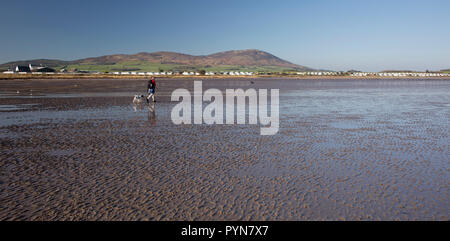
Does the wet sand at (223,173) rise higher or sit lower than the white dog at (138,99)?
lower

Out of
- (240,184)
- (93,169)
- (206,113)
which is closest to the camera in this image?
(240,184)

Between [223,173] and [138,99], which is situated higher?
[138,99]

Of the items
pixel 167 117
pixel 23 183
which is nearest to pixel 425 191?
pixel 23 183

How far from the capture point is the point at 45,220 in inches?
227

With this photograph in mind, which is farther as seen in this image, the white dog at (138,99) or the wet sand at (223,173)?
the white dog at (138,99)

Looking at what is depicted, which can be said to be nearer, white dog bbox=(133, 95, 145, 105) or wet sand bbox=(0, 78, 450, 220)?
wet sand bbox=(0, 78, 450, 220)

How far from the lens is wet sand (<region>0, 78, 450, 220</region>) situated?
20.2 feet

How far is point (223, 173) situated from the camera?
841 centimetres

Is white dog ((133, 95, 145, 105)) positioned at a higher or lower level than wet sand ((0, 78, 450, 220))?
higher

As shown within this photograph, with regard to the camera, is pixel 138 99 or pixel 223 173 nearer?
pixel 223 173

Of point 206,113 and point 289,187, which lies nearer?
point 289,187

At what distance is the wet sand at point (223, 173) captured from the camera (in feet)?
20.2
